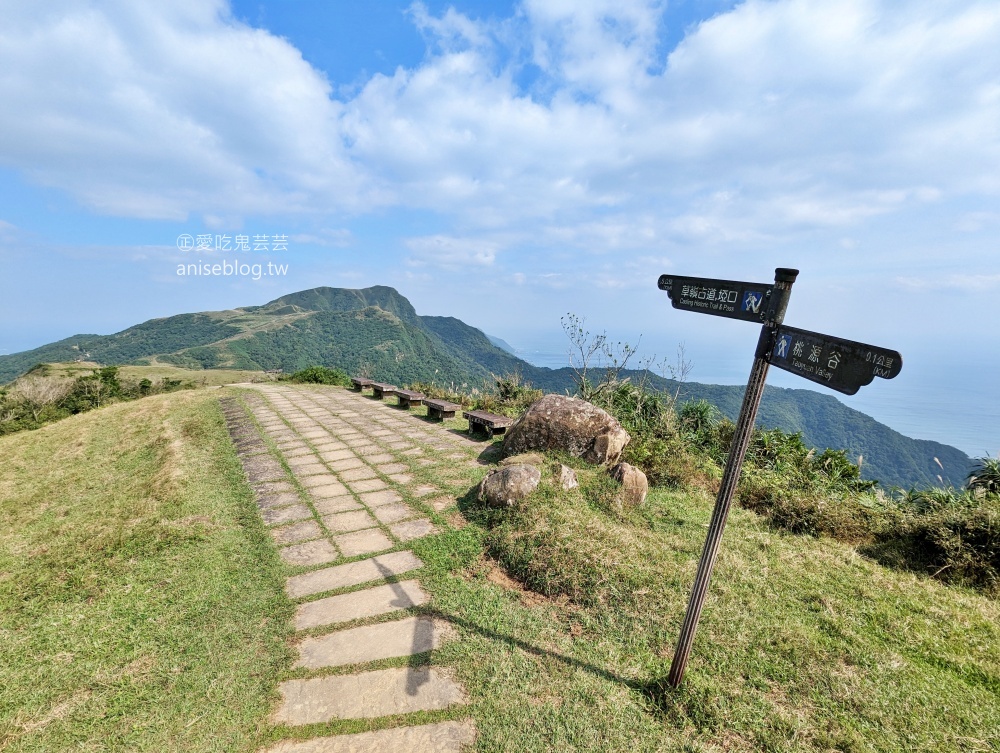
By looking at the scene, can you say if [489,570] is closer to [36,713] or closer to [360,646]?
[360,646]

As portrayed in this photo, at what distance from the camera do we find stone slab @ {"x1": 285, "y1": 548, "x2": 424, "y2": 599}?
3272 mm

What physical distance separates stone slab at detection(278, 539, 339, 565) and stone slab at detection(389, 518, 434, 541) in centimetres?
59

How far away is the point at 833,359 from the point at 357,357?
116022mm

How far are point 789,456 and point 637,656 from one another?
20.0ft

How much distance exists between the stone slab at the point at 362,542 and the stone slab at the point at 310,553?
10 centimetres

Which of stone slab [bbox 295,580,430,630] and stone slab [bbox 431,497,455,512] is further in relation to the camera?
stone slab [bbox 431,497,455,512]

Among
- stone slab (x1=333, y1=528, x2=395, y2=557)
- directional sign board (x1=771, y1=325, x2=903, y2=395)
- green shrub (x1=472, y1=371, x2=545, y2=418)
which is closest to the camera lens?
directional sign board (x1=771, y1=325, x2=903, y2=395)

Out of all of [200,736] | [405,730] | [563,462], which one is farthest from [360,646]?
[563,462]

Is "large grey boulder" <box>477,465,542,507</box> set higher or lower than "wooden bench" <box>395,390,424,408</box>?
lower

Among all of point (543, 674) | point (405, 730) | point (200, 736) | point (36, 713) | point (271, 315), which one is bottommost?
point (36, 713)

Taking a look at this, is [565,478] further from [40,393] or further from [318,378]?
[40,393]

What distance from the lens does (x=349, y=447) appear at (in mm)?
6727

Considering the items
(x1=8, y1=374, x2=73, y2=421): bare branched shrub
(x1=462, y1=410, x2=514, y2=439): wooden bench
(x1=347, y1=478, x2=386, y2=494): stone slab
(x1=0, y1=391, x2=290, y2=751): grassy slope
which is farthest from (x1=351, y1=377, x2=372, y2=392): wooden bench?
(x1=8, y1=374, x2=73, y2=421): bare branched shrub

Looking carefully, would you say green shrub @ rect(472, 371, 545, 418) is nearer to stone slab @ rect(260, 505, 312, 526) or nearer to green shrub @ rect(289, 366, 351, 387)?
stone slab @ rect(260, 505, 312, 526)
